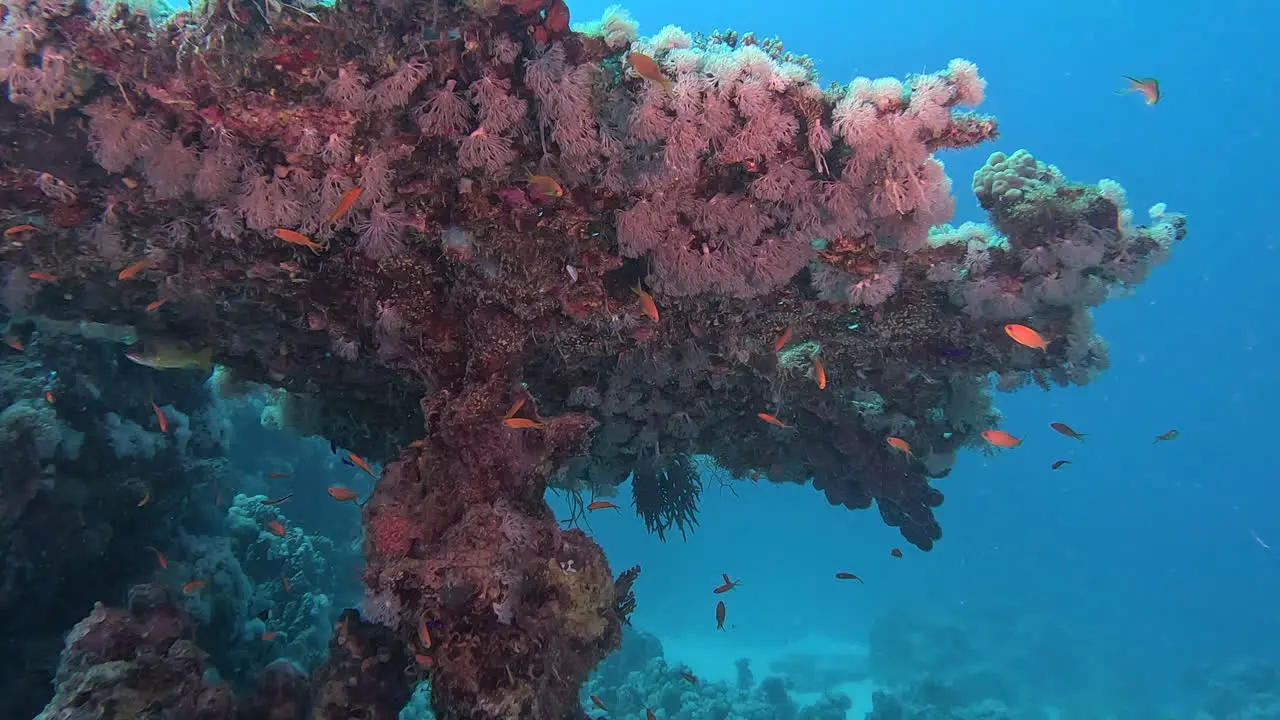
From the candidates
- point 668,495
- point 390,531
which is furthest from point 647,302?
point 668,495

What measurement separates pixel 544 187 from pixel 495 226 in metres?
0.71

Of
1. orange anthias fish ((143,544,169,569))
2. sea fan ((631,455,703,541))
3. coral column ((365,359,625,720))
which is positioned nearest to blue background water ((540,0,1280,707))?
sea fan ((631,455,703,541))

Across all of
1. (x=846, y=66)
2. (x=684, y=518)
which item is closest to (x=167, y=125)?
(x=684, y=518)

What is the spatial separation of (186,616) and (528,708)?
3375 millimetres

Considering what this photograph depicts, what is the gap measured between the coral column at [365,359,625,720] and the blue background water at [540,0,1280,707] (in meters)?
36.9

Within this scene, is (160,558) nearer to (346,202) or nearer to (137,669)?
(137,669)

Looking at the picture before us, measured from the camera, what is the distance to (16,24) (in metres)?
3.49

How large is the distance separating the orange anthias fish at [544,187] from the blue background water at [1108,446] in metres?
38.4

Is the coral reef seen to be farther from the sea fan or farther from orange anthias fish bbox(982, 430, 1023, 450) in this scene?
orange anthias fish bbox(982, 430, 1023, 450)

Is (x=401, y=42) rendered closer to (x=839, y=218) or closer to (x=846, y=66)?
(x=839, y=218)

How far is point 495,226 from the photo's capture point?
4590 mm

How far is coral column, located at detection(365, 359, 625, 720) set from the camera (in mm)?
4008

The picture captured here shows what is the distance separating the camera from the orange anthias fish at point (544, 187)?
404 centimetres

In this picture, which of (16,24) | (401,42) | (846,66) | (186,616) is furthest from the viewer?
(846,66)
